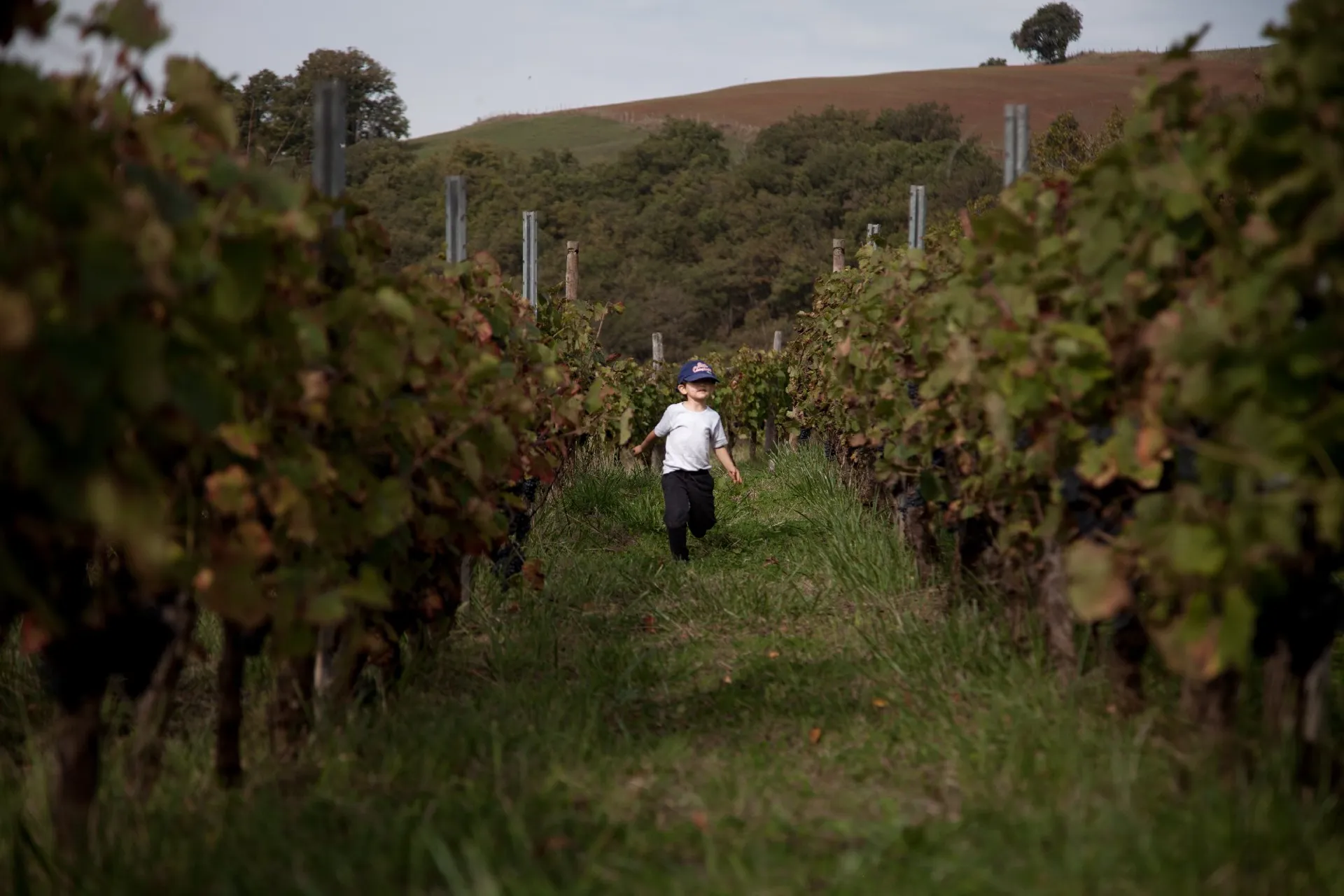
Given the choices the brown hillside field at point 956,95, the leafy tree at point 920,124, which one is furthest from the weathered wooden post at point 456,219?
the leafy tree at point 920,124

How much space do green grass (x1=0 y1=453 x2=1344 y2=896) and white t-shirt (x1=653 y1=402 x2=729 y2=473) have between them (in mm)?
2997

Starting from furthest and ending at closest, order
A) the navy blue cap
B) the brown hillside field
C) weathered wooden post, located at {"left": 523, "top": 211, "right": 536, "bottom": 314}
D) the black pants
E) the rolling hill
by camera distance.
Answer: the rolling hill, the brown hillside field, weathered wooden post, located at {"left": 523, "top": 211, "right": 536, "bottom": 314}, the navy blue cap, the black pants

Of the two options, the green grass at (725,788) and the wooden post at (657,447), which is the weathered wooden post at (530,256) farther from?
the wooden post at (657,447)

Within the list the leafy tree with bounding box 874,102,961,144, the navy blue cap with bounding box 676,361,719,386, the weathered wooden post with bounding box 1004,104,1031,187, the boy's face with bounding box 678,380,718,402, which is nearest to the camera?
the weathered wooden post with bounding box 1004,104,1031,187

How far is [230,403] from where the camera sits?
86.5 inches

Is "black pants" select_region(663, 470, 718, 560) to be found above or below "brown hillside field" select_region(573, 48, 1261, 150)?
below

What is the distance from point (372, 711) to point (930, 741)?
1.70 metres

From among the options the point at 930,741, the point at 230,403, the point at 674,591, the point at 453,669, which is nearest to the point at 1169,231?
the point at 930,741

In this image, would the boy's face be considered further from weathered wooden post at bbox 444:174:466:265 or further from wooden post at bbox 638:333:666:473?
wooden post at bbox 638:333:666:473

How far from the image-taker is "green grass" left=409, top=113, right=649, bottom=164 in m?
76.8

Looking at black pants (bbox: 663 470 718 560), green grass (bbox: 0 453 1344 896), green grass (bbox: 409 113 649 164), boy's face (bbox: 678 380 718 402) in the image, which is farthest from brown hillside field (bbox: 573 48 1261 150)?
green grass (bbox: 0 453 1344 896)

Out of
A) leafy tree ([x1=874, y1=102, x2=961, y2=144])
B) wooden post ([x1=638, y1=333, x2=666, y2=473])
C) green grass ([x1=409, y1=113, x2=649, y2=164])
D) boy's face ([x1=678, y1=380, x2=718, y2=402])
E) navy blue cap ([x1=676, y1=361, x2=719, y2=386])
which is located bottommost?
wooden post ([x1=638, y1=333, x2=666, y2=473])

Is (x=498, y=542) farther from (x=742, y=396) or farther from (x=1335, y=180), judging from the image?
(x=742, y=396)

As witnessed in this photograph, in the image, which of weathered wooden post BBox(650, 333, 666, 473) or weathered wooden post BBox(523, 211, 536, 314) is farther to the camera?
weathered wooden post BBox(650, 333, 666, 473)
